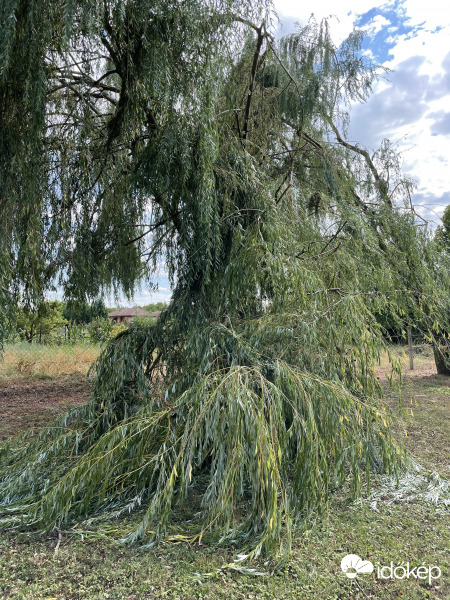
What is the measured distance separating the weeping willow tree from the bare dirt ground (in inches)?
53.5

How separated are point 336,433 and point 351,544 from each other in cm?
48

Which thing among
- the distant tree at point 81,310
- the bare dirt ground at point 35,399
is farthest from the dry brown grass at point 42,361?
the distant tree at point 81,310

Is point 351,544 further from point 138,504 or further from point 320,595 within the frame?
point 138,504

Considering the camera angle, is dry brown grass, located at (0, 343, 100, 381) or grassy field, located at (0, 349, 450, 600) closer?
grassy field, located at (0, 349, 450, 600)

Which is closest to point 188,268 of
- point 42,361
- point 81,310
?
point 81,310

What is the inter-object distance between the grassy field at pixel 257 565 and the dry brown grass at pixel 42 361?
17.3ft

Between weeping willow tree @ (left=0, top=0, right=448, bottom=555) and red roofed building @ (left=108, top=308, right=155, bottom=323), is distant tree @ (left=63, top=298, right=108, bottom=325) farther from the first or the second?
red roofed building @ (left=108, top=308, right=155, bottom=323)

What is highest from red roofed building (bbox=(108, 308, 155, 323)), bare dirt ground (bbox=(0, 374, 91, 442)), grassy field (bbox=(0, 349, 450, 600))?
red roofed building (bbox=(108, 308, 155, 323))

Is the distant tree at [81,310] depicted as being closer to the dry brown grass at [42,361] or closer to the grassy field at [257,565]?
the grassy field at [257,565]

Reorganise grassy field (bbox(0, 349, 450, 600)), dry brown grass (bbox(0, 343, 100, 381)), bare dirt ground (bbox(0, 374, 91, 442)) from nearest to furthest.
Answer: grassy field (bbox(0, 349, 450, 600)) < bare dirt ground (bbox(0, 374, 91, 442)) < dry brown grass (bbox(0, 343, 100, 381))

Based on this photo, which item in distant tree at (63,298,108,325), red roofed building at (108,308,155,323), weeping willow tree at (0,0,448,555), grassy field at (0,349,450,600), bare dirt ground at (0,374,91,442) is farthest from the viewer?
bare dirt ground at (0,374,91,442)

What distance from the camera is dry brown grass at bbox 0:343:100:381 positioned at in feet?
22.8

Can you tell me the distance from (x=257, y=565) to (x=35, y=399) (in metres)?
4.42

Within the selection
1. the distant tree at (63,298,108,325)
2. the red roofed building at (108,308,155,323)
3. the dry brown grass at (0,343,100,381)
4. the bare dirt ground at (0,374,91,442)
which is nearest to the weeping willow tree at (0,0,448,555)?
the distant tree at (63,298,108,325)
